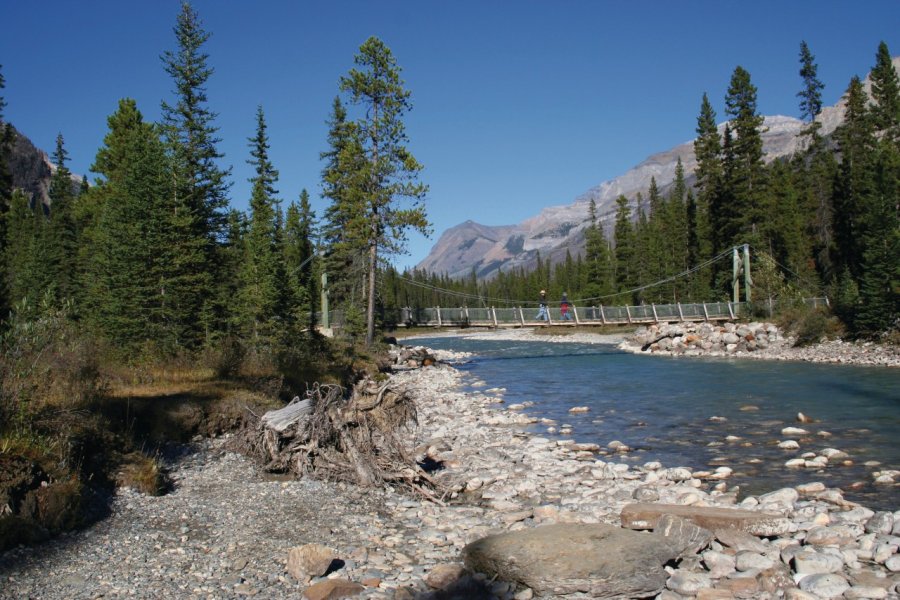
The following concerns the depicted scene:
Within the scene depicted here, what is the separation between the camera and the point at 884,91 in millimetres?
53938

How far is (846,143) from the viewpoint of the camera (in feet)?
168

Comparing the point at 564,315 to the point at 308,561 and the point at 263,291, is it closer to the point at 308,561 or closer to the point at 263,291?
the point at 263,291

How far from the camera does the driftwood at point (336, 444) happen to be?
759 cm

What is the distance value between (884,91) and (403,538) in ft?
213

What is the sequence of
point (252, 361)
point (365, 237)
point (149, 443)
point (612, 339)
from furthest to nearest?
1. point (612, 339)
2. point (365, 237)
3. point (252, 361)
4. point (149, 443)

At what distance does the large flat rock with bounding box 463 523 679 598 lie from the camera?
466cm

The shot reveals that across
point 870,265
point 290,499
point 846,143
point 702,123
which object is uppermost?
point 702,123

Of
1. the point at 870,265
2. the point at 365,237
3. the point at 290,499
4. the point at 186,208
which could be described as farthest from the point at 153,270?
the point at 870,265

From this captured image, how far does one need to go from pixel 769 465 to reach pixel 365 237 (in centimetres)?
1888

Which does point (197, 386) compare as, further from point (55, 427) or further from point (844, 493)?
point (844, 493)

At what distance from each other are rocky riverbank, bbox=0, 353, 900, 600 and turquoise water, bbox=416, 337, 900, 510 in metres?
1.03

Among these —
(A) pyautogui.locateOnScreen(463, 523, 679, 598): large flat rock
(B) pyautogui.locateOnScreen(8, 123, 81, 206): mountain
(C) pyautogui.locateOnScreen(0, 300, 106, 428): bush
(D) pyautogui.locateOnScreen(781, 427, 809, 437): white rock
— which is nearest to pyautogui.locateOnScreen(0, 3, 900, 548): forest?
(C) pyautogui.locateOnScreen(0, 300, 106, 428): bush

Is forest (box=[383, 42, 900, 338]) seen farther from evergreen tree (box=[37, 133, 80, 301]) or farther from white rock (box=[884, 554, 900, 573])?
white rock (box=[884, 554, 900, 573])

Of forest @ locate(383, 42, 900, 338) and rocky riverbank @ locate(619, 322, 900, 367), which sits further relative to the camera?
forest @ locate(383, 42, 900, 338)
